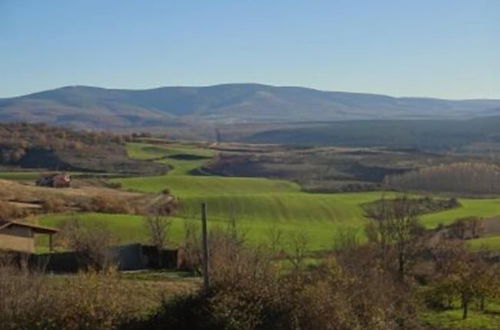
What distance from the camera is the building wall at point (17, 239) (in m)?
45.8

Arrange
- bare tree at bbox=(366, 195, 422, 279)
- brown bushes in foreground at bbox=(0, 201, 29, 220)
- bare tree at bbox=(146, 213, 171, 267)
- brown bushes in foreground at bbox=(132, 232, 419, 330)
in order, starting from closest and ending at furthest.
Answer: brown bushes in foreground at bbox=(132, 232, 419, 330), bare tree at bbox=(366, 195, 422, 279), bare tree at bbox=(146, 213, 171, 267), brown bushes in foreground at bbox=(0, 201, 29, 220)

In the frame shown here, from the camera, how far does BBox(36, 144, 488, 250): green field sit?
62062 millimetres

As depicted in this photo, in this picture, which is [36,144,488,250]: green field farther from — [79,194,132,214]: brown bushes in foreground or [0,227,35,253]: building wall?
[0,227,35,253]: building wall

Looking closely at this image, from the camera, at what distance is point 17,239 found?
154 feet

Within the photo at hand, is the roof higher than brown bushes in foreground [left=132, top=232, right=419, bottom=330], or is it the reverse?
brown bushes in foreground [left=132, top=232, right=419, bottom=330]

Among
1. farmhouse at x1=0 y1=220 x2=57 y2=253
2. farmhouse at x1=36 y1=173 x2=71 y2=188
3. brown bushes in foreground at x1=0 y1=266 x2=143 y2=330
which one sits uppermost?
brown bushes in foreground at x1=0 y1=266 x2=143 y2=330

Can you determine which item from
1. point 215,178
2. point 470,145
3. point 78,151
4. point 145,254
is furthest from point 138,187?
point 470,145

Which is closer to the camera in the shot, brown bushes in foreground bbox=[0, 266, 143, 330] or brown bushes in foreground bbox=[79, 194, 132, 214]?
brown bushes in foreground bbox=[0, 266, 143, 330]

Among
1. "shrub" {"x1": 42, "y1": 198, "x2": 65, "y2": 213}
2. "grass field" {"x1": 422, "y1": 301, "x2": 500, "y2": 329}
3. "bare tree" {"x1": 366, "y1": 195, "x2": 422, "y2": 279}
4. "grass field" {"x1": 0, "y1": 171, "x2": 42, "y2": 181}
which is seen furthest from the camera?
"grass field" {"x1": 0, "y1": 171, "x2": 42, "y2": 181}

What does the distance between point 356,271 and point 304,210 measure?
47.5m

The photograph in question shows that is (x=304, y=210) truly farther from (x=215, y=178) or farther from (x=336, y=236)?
(x=215, y=178)

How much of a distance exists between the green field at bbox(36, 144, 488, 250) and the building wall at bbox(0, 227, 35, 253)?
10295 millimetres

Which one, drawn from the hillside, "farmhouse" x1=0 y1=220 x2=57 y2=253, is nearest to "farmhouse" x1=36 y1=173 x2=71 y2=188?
the hillside

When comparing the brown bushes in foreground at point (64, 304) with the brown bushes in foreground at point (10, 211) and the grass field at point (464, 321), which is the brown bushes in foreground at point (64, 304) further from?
the brown bushes in foreground at point (10, 211)
